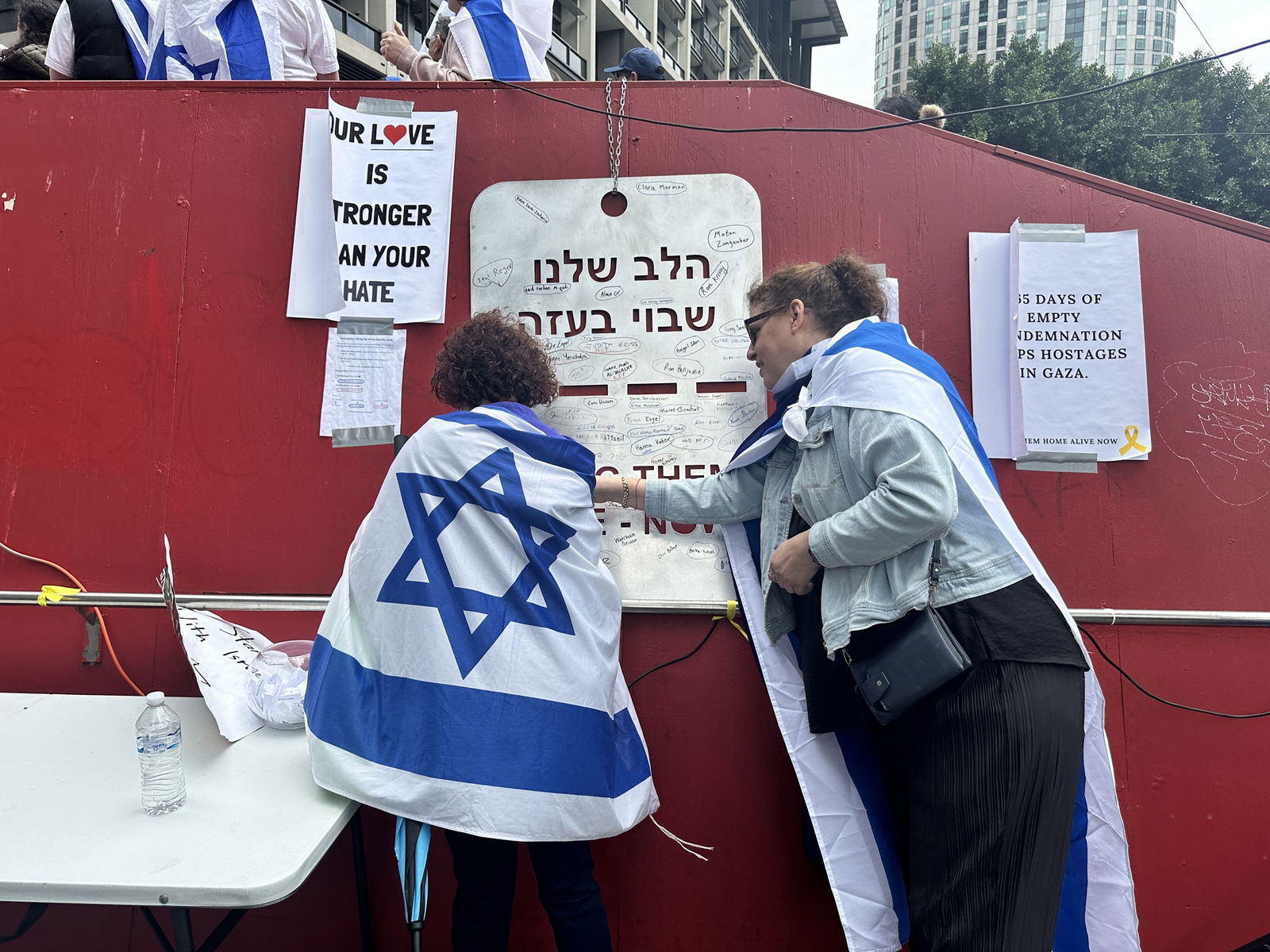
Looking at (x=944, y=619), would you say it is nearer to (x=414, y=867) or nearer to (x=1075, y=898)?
(x=1075, y=898)

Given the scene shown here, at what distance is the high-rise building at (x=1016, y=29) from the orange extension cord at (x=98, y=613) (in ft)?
281

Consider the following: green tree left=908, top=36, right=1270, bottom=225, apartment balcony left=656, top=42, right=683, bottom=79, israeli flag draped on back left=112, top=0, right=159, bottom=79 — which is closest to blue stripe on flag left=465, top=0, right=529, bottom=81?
israeli flag draped on back left=112, top=0, right=159, bottom=79

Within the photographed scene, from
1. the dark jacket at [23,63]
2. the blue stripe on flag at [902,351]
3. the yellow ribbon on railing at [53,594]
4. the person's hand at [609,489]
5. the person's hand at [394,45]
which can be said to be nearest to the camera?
the blue stripe on flag at [902,351]

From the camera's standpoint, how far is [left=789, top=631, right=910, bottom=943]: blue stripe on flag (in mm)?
2070

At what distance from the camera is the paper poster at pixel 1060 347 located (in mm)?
2395

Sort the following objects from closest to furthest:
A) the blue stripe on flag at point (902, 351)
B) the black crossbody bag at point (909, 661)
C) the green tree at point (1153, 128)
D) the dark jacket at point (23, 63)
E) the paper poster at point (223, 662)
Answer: the black crossbody bag at point (909, 661) → the blue stripe on flag at point (902, 351) → the paper poster at point (223, 662) → the dark jacket at point (23, 63) → the green tree at point (1153, 128)

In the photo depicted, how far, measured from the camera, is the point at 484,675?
5.98 ft

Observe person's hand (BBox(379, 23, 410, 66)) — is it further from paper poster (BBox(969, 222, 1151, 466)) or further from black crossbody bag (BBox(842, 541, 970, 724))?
black crossbody bag (BBox(842, 541, 970, 724))

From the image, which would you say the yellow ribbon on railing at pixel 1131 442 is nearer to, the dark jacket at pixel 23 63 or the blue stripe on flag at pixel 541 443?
the blue stripe on flag at pixel 541 443

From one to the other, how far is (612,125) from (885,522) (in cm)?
158

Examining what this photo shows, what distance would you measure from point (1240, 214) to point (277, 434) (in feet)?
65.2

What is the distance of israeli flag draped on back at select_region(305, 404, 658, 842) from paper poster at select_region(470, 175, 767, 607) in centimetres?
52

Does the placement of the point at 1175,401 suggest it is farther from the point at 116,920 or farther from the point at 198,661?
the point at 116,920
